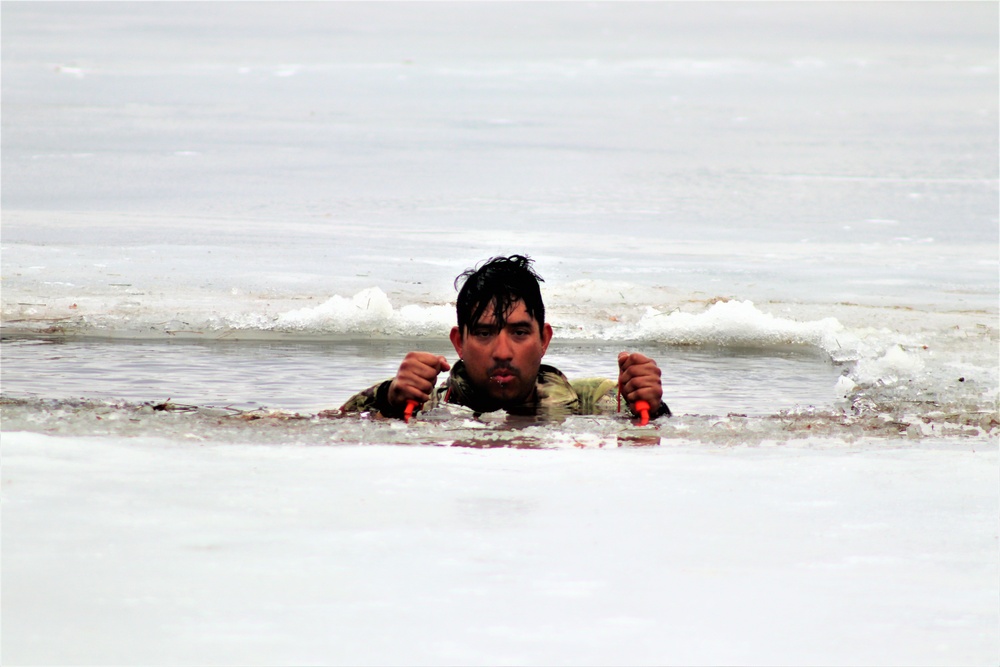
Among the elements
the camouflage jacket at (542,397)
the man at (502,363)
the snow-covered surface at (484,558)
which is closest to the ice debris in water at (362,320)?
the camouflage jacket at (542,397)

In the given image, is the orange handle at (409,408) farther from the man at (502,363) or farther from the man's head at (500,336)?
the man's head at (500,336)

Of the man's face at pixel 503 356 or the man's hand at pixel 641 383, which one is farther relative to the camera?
the man's face at pixel 503 356

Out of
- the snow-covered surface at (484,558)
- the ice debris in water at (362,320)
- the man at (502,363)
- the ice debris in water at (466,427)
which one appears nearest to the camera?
the snow-covered surface at (484,558)

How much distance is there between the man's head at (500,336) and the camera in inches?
184

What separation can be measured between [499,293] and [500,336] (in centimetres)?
17

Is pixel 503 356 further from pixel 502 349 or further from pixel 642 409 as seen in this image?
pixel 642 409

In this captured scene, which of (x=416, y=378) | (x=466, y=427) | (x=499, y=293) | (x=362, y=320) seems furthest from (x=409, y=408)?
(x=362, y=320)

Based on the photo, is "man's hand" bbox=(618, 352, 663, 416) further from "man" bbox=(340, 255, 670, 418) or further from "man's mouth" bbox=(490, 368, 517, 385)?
"man's mouth" bbox=(490, 368, 517, 385)

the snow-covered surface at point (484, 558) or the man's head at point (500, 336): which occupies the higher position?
the man's head at point (500, 336)

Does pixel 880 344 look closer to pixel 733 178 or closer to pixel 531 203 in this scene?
pixel 531 203

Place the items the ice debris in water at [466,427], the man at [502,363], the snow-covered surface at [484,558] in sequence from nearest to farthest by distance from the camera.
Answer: the snow-covered surface at [484,558] < the ice debris in water at [466,427] < the man at [502,363]

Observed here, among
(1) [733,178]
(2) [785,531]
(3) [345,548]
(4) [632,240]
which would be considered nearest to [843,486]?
(2) [785,531]

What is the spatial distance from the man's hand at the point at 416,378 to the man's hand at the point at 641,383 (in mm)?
698

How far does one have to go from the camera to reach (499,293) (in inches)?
185
